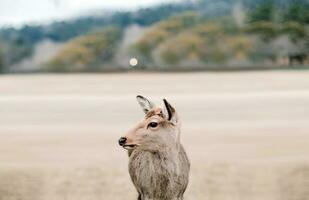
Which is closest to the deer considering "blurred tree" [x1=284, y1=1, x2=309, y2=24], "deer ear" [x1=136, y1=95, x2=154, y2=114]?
"deer ear" [x1=136, y1=95, x2=154, y2=114]

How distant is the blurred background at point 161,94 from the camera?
1.74 m

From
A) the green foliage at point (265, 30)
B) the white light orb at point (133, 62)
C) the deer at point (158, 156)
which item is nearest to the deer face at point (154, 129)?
the deer at point (158, 156)

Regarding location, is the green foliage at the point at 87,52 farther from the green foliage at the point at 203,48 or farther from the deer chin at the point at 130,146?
the deer chin at the point at 130,146

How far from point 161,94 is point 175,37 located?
0.24 metres

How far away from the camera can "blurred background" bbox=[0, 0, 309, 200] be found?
1736 millimetres

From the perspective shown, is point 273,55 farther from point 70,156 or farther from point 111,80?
point 70,156

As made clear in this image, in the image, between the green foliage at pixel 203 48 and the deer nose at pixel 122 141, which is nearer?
the deer nose at pixel 122 141

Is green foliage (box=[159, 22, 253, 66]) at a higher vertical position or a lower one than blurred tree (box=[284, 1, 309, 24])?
lower


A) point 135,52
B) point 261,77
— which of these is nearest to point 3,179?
point 135,52

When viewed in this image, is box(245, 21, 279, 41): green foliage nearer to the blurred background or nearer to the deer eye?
the blurred background

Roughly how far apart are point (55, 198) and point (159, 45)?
0.63 meters

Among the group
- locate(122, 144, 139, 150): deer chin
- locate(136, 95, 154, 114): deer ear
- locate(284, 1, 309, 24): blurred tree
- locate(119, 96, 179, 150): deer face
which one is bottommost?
locate(122, 144, 139, 150): deer chin

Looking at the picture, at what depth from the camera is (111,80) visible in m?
1.81

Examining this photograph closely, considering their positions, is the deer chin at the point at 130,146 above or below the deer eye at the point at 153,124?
below
